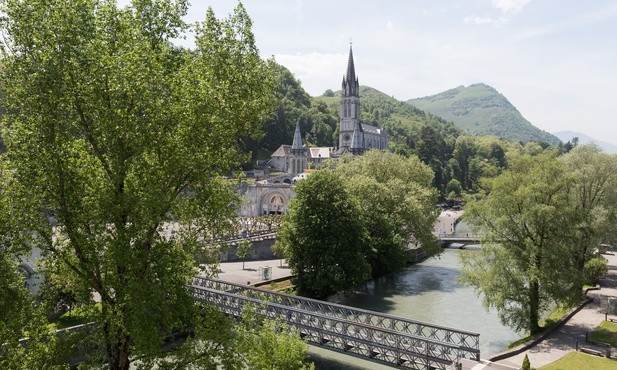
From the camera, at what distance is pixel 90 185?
506 inches

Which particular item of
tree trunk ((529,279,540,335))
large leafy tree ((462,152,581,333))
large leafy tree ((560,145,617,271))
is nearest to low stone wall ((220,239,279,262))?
large leafy tree ((462,152,581,333))

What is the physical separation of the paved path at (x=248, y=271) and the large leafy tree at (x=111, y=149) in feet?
84.4

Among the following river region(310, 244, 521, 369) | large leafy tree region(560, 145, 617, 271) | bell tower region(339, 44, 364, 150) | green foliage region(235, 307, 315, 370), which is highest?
bell tower region(339, 44, 364, 150)

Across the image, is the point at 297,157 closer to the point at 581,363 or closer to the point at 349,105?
the point at 349,105

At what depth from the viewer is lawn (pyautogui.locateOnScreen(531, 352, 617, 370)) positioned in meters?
23.1

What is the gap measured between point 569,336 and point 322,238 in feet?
57.6

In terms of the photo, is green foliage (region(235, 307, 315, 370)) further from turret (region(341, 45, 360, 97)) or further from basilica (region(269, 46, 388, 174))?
turret (region(341, 45, 360, 97))

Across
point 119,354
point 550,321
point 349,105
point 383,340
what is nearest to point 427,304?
point 550,321

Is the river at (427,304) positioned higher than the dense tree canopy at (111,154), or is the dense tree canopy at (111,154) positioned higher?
the dense tree canopy at (111,154)

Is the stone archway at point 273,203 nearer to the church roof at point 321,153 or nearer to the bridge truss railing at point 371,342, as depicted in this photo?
the church roof at point 321,153

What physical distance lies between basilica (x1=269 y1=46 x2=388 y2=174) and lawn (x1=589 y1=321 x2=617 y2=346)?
76825mm

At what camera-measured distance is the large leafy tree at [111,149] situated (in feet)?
40.3

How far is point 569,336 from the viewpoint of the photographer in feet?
93.5

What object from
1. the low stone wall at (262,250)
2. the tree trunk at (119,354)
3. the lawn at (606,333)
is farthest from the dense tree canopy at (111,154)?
the low stone wall at (262,250)
